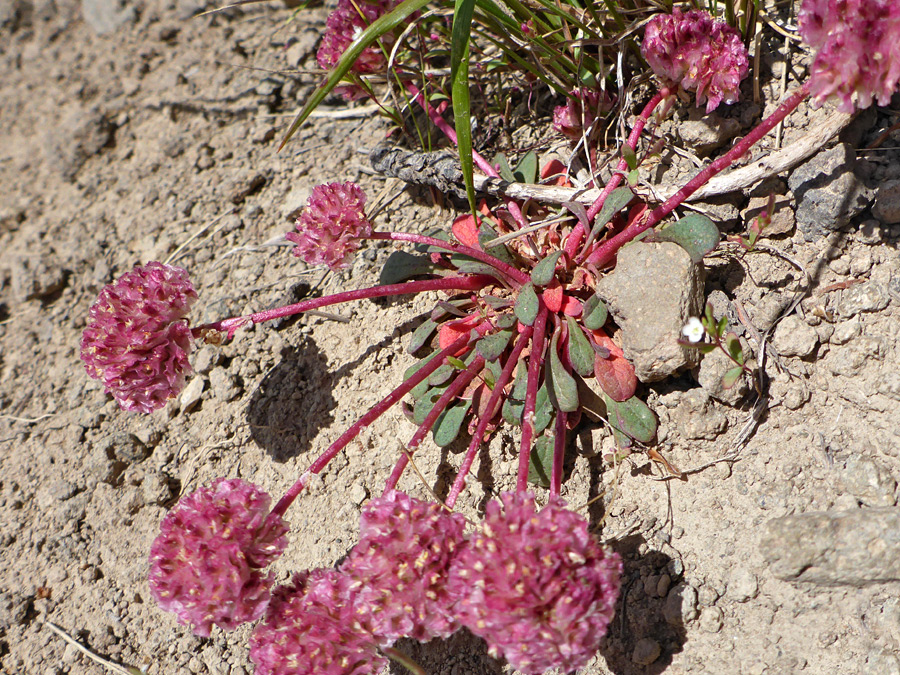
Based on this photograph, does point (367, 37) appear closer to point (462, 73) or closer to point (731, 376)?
point (462, 73)

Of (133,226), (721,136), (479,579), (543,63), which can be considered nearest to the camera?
(479,579)

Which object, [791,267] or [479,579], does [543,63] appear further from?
[479,579]

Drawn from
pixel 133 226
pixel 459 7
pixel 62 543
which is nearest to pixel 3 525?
pixel 62 543

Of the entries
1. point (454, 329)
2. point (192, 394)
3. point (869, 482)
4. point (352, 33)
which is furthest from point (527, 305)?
point (192, 394)

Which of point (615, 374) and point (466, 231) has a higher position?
point (466, 231)

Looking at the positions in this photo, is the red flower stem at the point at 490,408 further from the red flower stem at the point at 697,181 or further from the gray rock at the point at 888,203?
the gray rock at the point at 888,203

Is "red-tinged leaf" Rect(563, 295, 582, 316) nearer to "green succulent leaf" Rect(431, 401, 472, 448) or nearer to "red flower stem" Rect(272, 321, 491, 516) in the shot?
"red flower stem" Rect(272, 321, 491, 516)

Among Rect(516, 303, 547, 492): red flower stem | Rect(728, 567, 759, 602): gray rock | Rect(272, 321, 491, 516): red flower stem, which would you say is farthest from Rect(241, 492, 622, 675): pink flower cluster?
Rect(728, 567, 759, 602): gray rock
